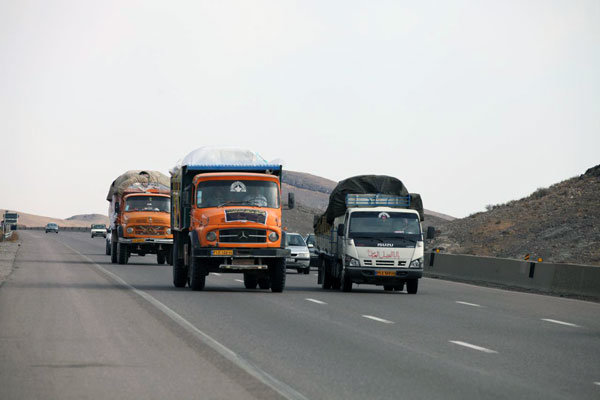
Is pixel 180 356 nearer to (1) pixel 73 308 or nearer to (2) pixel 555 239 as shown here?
(1) pixel 73 308

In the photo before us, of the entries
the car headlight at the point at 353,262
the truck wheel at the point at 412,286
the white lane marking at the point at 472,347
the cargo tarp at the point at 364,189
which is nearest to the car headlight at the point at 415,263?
the truck wheel at the point at 412,286

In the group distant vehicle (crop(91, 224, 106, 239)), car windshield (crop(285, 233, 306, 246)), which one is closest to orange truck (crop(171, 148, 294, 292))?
car windshield (crop(285, 233, 306, 246))

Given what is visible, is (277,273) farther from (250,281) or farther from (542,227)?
(542,227)

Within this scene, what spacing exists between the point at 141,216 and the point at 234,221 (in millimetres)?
16517

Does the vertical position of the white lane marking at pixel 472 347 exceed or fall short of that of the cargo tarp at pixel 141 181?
it falls short

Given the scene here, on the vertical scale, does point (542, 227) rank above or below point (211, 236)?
above

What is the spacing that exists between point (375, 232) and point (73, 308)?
960 cm

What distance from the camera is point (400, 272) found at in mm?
25797

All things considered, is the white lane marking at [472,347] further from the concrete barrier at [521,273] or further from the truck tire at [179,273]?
the truck tire at [179,273]

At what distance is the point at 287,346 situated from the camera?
44.2 ft

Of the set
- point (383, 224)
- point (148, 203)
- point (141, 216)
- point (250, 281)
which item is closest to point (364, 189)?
point (383, 224)

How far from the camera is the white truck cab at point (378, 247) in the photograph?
25.8 m

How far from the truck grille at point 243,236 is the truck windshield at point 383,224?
256 centimetres

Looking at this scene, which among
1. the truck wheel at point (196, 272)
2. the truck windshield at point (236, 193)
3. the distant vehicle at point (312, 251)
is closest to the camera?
the truck wheel at point (196, 272)
